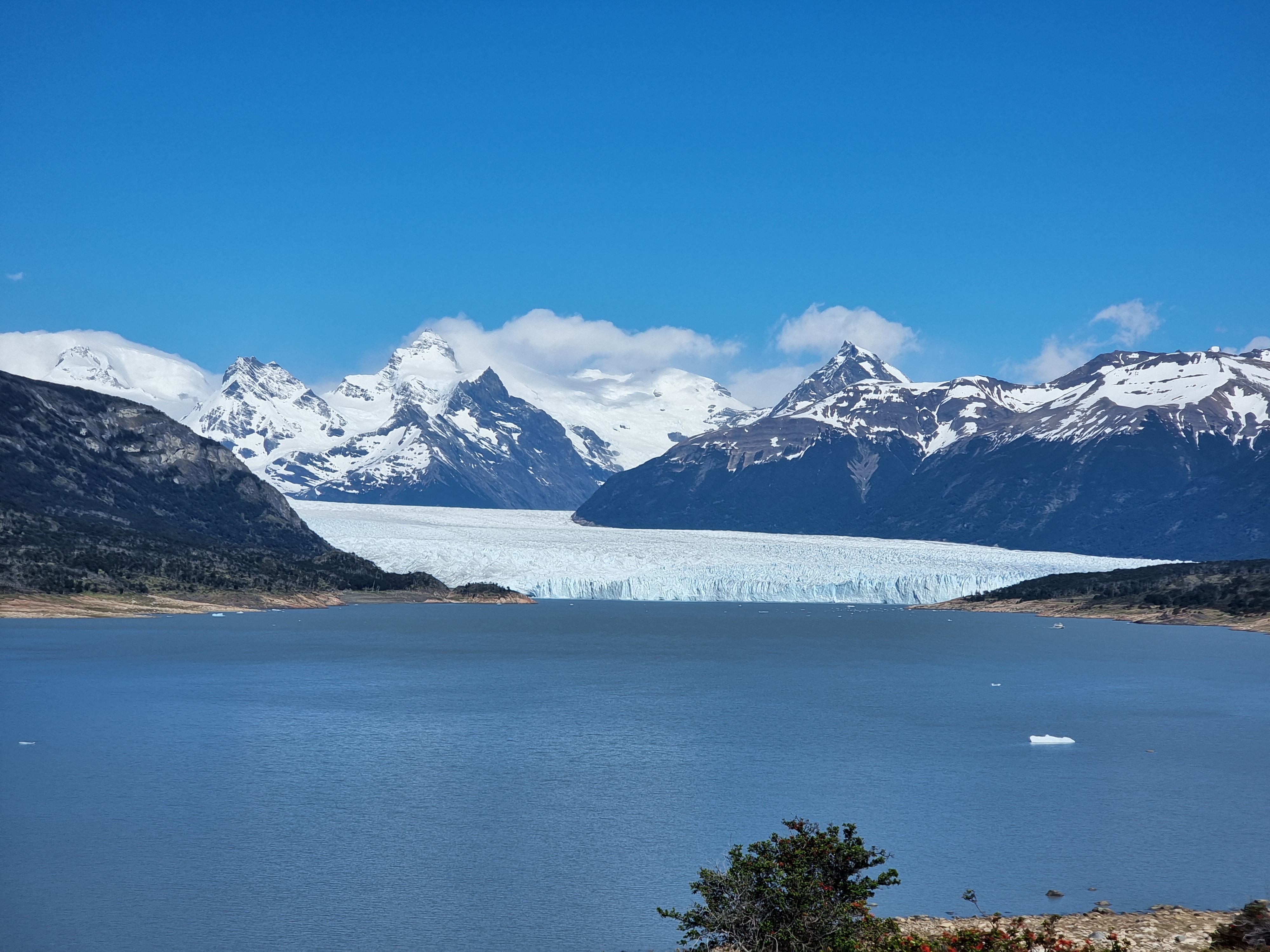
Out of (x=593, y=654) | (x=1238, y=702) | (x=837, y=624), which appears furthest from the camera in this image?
(x=837, y=624)

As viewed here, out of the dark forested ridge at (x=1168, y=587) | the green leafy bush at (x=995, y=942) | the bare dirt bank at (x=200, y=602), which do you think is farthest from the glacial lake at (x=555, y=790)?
the dark forested ridge at (x=1168, y=587)

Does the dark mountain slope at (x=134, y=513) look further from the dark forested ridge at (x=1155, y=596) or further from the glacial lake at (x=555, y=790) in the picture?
the dark forested ridge at (x=1155, y=596)

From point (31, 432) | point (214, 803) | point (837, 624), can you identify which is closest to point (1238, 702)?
point (214, 803)

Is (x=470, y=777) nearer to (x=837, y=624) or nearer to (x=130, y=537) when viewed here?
(x=837, y=624)

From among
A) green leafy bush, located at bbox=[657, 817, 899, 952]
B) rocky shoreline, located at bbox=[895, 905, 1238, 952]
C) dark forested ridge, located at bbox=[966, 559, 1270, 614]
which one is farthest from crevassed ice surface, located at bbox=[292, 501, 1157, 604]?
green leafy bush, located at bbox=[657, 817, 899, 952]

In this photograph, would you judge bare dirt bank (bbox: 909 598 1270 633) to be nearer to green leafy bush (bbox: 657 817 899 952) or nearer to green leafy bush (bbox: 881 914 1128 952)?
green leafy bush (bbox: 881 914 1128 952)

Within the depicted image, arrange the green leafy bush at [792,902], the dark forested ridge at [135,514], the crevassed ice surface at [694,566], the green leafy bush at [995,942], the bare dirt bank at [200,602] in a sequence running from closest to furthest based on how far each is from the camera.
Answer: the green leafy bush at [995,942] → the green leafy bush at [792,902] → the bare dirt bank at [200,602] → the dark forested ridge at [135,514] → the crevassed ice surface at [694,566]
